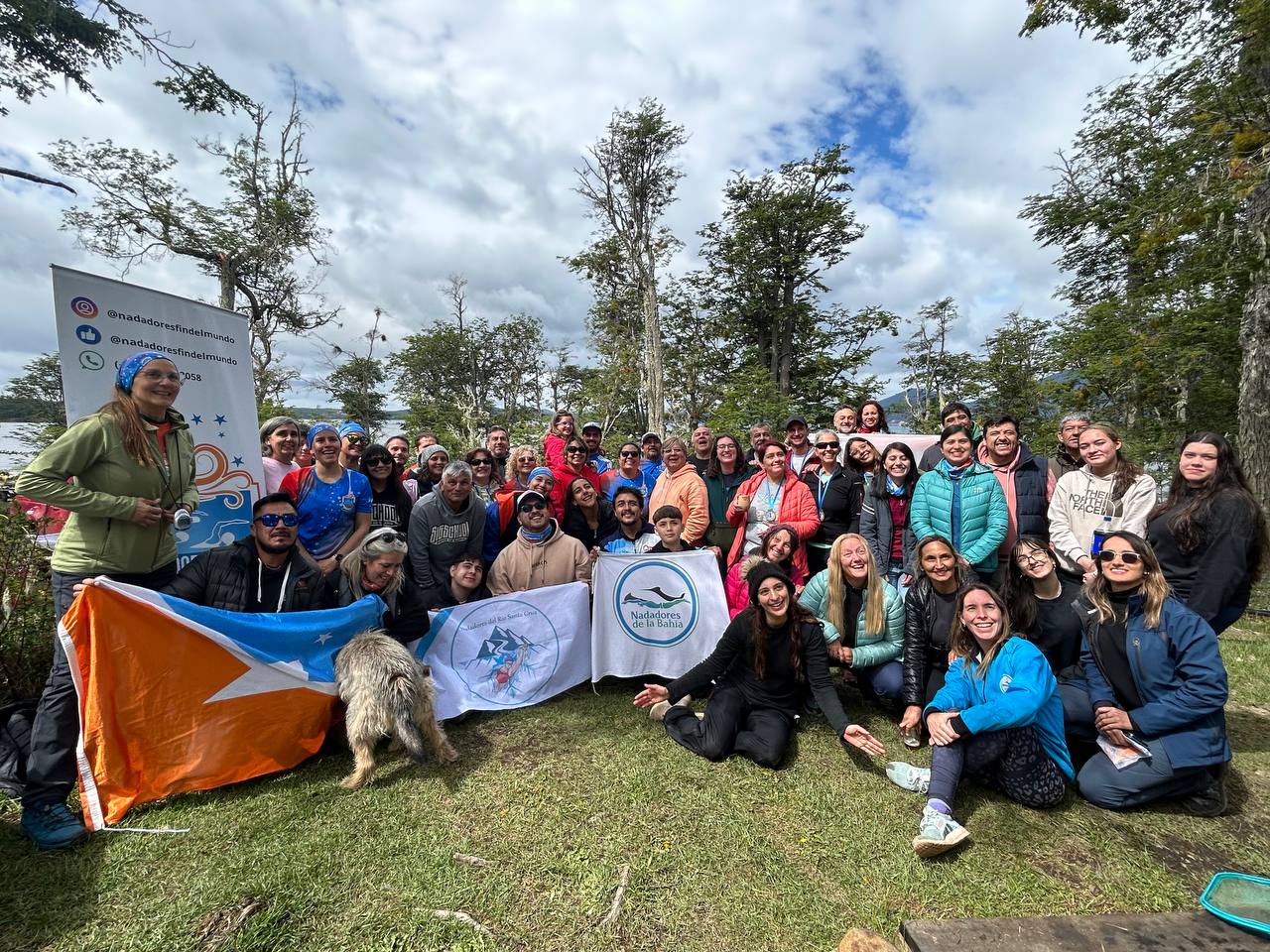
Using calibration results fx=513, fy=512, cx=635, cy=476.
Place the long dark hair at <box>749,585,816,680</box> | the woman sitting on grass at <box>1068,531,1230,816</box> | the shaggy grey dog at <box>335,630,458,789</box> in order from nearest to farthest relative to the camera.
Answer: the woman sitting on grass at <box>1068,531,1230,816</box> → the shaggy grey dog at <box>335,630,458,789</box> → the long dark hair at <box>749,585,816,680</box>

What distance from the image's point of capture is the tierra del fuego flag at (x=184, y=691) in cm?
295

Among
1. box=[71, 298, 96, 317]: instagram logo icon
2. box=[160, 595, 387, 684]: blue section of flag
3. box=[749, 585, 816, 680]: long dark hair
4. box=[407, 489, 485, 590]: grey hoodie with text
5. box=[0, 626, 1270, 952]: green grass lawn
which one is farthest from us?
box=[407, 489, 485, 590]: grey hoodie with text

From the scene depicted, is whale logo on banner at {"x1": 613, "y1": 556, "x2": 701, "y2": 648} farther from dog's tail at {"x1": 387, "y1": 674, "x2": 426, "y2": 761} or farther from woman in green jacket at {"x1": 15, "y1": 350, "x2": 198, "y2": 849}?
woman in green jacket at {"x1": 15, "y1": 350, "x2": 198, "y2": 849}

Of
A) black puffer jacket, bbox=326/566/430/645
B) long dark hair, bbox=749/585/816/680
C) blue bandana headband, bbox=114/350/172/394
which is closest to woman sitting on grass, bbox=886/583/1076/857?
long dark hair, bbox=749/585/816/680

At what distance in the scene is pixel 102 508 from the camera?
304cm

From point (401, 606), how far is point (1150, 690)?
5334 millimetres

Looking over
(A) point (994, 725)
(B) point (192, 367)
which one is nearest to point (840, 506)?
(A) point (994, 725)

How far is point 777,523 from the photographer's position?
485 cm

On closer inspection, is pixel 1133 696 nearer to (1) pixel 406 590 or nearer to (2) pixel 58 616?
(1) pixel 406 590

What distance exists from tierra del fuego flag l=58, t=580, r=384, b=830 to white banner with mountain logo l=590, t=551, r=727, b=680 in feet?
7.24

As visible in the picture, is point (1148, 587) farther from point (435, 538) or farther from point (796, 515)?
point (435, 538)

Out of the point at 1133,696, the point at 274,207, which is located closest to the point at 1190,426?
the point at 1133,696

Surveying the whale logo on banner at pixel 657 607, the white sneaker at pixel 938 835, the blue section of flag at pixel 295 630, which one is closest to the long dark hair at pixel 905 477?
the whale logo on banner at pixel 657 607

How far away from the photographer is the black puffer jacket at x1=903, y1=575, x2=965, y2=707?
3.99m
